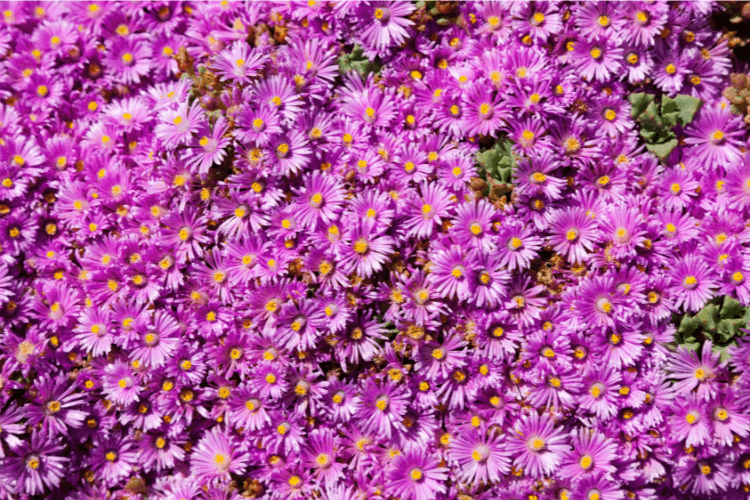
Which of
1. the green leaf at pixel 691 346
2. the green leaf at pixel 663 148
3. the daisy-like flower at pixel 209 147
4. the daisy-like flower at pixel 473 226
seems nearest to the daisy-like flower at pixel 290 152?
the daisy-like flower at pixel 209 147

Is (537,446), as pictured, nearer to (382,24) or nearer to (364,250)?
(364,250)

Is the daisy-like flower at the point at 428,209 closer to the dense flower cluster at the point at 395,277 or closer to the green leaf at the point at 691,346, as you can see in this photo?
the dense flower cluster at the point at 395,277

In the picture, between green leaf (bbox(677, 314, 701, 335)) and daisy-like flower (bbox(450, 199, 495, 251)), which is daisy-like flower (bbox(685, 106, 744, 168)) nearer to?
green leaf (bbox(677, 314, 701, 335))

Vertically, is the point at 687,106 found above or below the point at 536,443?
above

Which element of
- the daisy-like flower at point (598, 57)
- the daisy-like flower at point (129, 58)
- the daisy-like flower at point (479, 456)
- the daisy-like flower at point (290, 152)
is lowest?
the daisy-like flower at point (479, 456)

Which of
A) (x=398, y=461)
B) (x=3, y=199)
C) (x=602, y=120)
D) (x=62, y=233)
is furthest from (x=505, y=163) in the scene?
(x=3, y=199)

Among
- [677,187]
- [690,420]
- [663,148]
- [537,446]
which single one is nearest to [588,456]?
[537,446]

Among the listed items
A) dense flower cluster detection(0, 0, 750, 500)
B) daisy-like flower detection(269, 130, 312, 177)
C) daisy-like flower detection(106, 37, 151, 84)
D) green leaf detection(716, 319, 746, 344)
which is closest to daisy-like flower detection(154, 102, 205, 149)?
dense flower cluster detection(0, 0, 750, 500)
